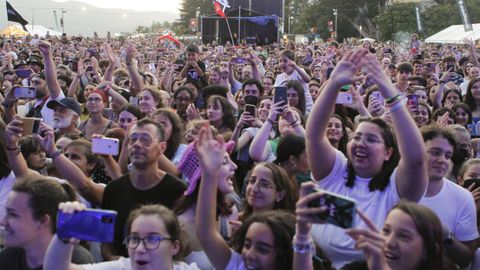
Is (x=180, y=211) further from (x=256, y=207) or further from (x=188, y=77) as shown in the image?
(x=188, y=77)

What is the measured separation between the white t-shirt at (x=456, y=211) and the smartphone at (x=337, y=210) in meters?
1.63

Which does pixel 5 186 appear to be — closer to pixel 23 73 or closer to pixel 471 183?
pixel 471 183

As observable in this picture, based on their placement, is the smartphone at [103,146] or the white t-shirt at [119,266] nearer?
the white t-shirt at [119,266]

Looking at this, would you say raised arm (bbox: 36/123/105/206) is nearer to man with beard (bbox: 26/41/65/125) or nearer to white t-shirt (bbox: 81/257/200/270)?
white t-shirt (bbox: 81/257/200/270)

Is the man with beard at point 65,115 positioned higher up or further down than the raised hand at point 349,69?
further down

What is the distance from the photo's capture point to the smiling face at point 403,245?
3.00 meters

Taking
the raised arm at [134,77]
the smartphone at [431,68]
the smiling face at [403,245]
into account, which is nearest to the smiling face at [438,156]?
the smiling face at [403,245]

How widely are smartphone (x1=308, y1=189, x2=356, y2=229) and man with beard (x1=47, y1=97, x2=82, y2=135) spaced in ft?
15.3

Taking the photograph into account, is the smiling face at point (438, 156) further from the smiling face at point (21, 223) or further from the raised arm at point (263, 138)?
the smiling face at point (21, 223)

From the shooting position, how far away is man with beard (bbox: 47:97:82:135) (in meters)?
6.82

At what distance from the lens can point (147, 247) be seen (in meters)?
3.15

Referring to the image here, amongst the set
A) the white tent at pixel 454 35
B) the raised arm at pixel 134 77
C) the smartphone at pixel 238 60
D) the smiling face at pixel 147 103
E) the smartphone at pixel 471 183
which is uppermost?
the white tent at pixel 454 35

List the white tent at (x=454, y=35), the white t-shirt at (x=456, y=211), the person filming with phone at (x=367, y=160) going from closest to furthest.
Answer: the person filming with phone at (x=367, y=160) < the white t-shirt at (x=456, y=211) < the white tent at (x=454, y=35)

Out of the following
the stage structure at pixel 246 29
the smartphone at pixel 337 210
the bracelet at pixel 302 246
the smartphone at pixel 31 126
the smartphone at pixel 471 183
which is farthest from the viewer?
the stage structure at pixel 246 29
